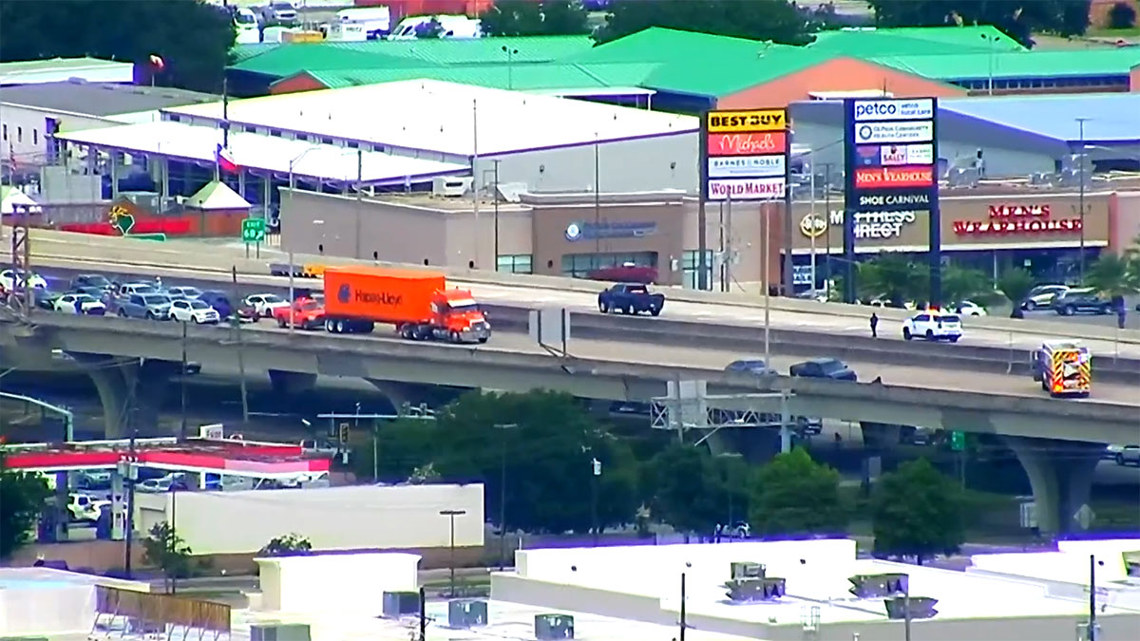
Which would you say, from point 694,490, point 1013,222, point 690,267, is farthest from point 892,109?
point 694,490

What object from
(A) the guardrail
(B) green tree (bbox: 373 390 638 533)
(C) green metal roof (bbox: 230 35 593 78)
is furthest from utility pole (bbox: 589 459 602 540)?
(C) green metal roof (bbox: 230 35 593 78)

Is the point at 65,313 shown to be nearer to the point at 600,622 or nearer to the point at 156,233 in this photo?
the point at 156,233

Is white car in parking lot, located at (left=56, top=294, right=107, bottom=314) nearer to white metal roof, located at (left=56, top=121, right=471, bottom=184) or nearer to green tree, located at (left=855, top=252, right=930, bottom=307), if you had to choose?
green tree, located at (left=855, top=252, right=930, bottom=307)

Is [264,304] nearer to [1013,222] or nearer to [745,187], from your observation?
[745,187]

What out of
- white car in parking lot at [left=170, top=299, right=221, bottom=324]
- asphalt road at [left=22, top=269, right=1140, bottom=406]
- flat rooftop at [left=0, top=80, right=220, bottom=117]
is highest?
flat rooftop at [left=0, top=80, right=220, bottom=117]

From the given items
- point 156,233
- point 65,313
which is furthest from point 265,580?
point 156,233

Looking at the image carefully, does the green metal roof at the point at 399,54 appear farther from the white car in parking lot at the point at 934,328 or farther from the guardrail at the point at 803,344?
the white car in parking lot at the point at 934,328

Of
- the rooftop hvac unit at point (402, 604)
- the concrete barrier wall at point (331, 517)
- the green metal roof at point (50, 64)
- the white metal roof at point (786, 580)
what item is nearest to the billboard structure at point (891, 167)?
the concrete barrier wall at point (331, 517)
